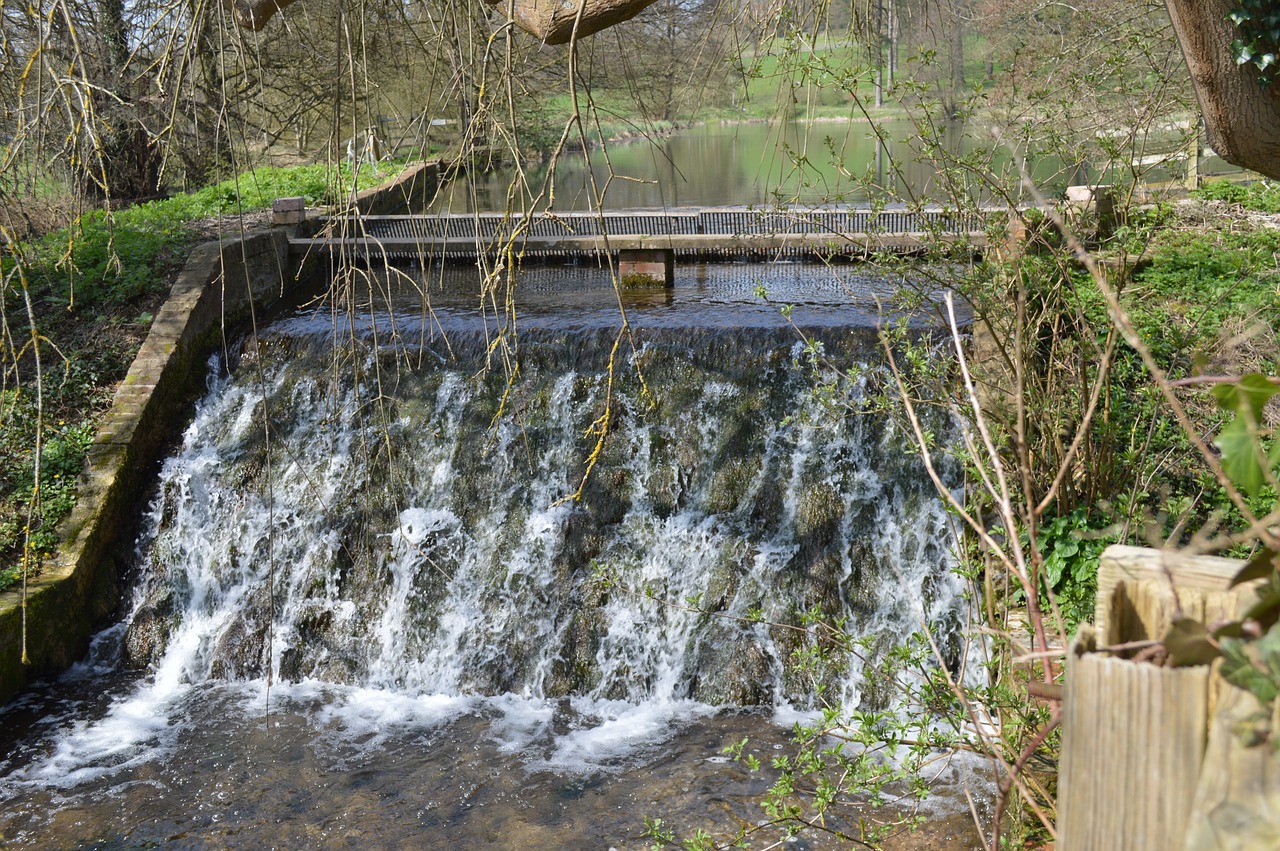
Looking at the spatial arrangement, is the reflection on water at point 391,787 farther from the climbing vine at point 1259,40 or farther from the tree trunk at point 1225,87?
the climbing vine at point 1259,40

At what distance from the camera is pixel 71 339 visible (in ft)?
26.8

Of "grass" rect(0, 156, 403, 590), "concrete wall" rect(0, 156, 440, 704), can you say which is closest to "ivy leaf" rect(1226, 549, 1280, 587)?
"concrete wall" rect(0, 156, 440, 704)

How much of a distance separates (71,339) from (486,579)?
4053 millimetres

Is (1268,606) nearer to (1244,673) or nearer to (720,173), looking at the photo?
(1244,673)

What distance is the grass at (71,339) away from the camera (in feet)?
22.5

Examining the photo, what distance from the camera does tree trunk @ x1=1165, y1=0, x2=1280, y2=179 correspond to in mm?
2867

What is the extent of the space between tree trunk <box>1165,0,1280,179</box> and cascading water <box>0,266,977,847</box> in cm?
282

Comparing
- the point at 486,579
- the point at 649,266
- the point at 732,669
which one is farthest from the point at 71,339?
the point at 732,669

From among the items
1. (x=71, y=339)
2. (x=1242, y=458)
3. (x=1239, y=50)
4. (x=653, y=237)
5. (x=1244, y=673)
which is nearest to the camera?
(x=1244, y=673)

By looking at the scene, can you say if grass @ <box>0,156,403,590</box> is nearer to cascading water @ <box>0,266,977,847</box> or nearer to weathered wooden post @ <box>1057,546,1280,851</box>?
cascading water @ <box>0,266,977,847</box>

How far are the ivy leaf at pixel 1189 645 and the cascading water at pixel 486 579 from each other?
178 inches

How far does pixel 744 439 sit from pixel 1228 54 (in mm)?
4528

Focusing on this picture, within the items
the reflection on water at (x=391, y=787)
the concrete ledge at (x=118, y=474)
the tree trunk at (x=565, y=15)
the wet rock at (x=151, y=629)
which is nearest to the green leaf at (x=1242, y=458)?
the tree trunk at (x=565, y=15)

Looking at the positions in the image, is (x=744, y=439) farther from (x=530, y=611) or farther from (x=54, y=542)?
(x=54, y=542)
